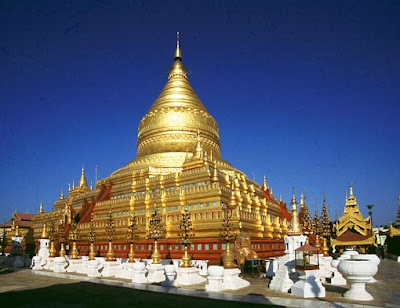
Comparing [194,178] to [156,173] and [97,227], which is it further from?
[97,227]

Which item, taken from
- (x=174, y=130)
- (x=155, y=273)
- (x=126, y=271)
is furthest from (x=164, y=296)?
(x=174, y=130)

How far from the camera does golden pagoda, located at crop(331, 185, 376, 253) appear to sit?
3891 cm

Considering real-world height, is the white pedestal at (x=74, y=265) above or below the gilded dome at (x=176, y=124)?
below

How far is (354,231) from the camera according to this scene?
41.0 m

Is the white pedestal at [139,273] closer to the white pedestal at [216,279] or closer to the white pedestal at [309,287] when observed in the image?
the white pedestal at [216,279]

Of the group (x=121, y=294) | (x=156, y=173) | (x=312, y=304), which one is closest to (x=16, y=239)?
(x=156, y=173)

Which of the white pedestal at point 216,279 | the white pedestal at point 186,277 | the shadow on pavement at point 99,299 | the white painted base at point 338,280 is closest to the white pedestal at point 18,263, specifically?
the shadow on pavement at point 99,299

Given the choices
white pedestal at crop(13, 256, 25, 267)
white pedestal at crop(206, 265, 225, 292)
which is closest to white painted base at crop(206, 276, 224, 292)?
white pedestal at crop(206, 265, 225, 292)

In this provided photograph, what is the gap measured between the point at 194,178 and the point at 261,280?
13758 millimetres

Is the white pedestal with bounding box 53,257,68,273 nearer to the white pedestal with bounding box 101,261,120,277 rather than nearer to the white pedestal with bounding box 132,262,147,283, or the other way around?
the white pedestal with bounding box 101,261,120,277

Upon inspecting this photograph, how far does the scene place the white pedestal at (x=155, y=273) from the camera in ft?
63.8

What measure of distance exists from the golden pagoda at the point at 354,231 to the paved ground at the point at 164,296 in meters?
20.9

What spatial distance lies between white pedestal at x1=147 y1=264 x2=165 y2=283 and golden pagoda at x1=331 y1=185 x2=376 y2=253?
1036 inches

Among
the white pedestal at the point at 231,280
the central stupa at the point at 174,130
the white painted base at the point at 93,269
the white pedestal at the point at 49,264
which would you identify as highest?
the central stupa at the point at 174,130
